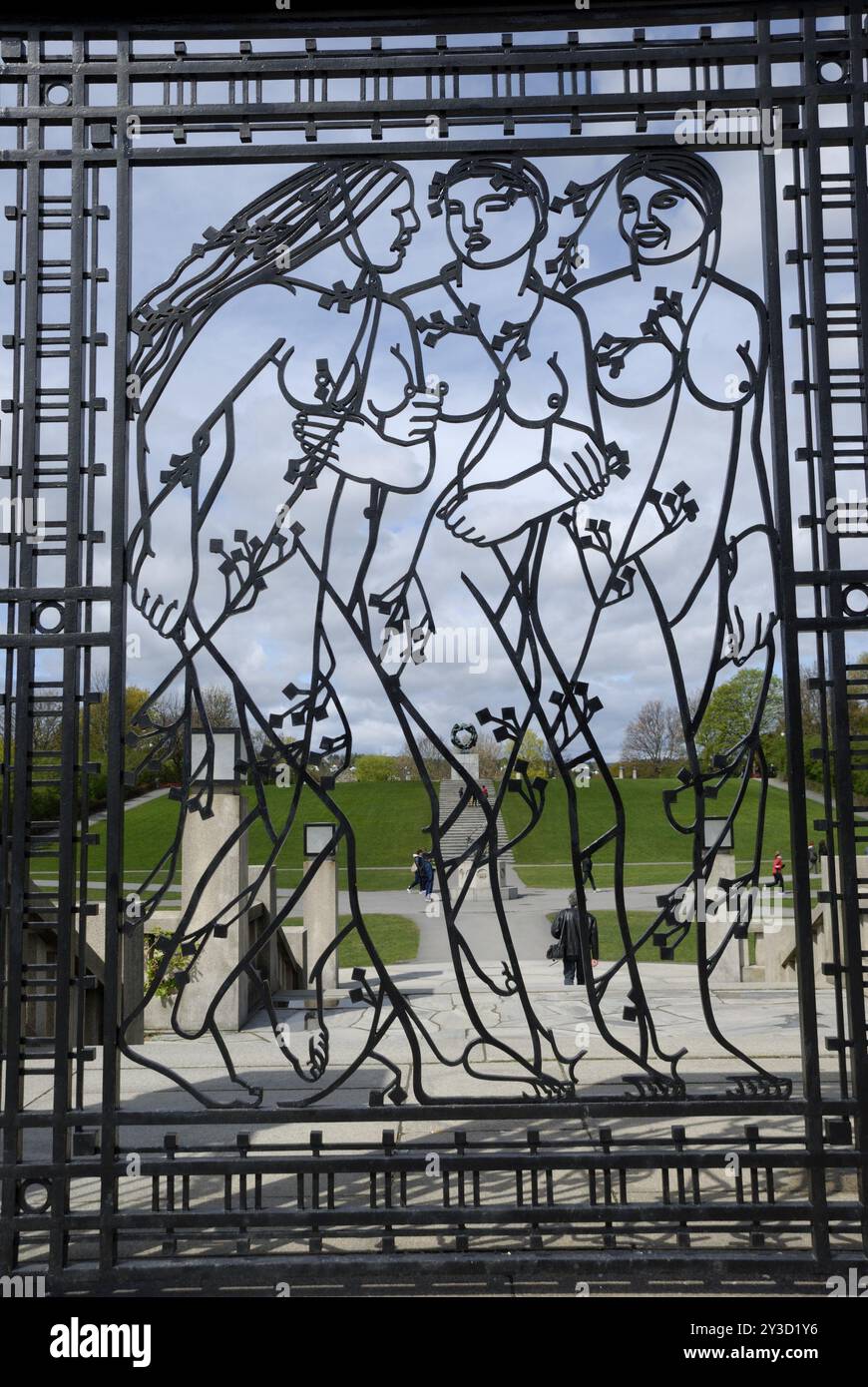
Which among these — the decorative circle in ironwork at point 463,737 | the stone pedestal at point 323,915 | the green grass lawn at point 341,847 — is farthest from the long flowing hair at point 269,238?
the green grass lawn at point 341,847

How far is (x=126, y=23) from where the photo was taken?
3.22 metres

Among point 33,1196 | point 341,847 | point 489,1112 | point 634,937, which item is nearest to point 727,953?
point 634,937

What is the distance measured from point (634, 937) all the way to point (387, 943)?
12.4ft

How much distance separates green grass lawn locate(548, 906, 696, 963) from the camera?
42.1ft

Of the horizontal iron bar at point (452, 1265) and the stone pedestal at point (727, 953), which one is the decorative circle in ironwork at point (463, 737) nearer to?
the horizontal iron bar at point (452, 1265)

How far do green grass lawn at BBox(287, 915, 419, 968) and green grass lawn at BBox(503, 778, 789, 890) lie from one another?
5.21 meters

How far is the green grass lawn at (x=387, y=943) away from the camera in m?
12.5

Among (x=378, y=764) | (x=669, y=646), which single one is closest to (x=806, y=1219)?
(x=669, y=646)

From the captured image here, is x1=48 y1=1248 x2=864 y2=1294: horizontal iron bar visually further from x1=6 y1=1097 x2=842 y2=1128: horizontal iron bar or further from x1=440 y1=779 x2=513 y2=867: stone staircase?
x1=440 y1=779 x2=513 y2=867: stone staircase

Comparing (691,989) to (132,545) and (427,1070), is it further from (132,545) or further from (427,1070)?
(132,545)

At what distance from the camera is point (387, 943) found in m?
13.3

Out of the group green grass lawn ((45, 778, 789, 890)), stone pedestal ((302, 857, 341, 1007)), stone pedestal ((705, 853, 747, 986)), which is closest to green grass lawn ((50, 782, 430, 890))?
green grass lawn ((45, 778, 789, 890))

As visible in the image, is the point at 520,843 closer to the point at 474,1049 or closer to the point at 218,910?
the point at 218,910

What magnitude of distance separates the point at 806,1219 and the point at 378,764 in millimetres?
31578
